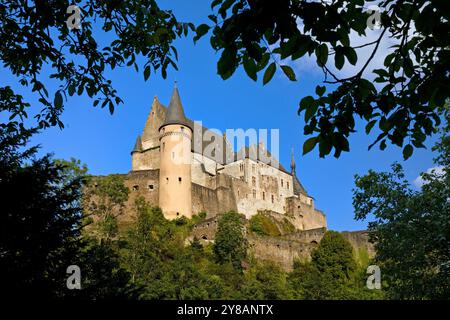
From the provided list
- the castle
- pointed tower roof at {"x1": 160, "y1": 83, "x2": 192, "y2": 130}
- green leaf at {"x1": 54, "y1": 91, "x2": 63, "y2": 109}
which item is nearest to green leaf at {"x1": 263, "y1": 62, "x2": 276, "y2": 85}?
green leaf at {"x1": 54, "y1": 91, "x2": 63, "y2": 109}

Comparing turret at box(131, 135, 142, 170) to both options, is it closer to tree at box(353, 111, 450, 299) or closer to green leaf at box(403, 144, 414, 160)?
tree at box(353, 111, 450, 299)

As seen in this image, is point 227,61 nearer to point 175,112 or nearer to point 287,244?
point 287,244

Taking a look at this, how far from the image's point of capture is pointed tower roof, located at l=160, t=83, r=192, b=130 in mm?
49875

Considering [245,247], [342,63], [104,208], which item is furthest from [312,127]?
[104,208]

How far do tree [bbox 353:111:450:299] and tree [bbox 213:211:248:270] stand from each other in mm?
23822

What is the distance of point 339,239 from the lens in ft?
150

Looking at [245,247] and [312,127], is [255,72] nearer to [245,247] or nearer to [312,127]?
[312,127]

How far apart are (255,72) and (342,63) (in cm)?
64

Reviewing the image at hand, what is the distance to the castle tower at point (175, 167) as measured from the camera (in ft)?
151

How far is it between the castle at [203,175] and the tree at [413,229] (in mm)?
32085

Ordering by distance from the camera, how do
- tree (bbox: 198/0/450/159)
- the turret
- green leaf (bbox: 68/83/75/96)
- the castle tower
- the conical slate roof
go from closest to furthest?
tree (bbox: 198/0/450/159), green leaf (bbox: 68/83/75/96), the castle tower, the turret, the conical slate roof

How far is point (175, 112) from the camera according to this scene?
1994 inches

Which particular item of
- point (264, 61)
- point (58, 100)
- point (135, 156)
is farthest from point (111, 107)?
point (135, 156)

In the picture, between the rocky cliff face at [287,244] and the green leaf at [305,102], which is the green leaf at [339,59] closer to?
the green leaf at [305,102]
